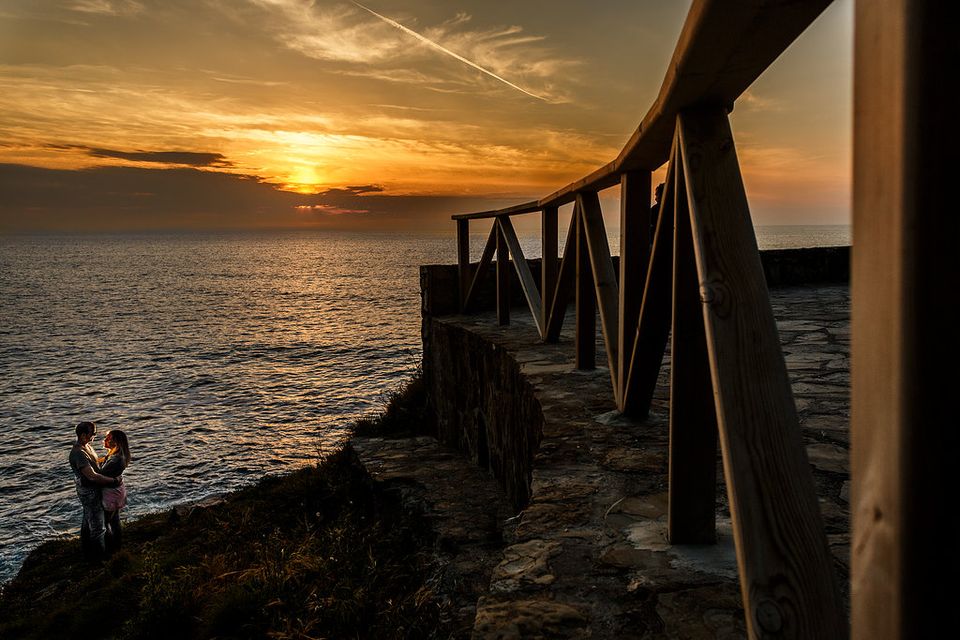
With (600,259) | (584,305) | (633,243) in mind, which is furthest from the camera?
(584,305)

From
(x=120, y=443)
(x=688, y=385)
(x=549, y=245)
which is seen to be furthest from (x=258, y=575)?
(x=688, y=385)

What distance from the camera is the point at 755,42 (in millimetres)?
1380

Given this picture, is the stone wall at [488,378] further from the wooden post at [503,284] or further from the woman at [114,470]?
the woman at [114,470]

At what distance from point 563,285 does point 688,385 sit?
3191mm

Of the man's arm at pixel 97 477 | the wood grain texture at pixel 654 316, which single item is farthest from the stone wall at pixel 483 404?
the man's arm at pixel 97 477

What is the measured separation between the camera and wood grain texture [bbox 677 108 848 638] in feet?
4.29

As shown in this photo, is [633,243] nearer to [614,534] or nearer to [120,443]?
[614,534]

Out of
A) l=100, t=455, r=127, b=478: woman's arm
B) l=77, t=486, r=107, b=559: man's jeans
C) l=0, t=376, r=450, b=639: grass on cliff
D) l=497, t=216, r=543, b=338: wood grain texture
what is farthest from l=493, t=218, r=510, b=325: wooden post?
l=77, t=486, r=107, b=559: man's jeans

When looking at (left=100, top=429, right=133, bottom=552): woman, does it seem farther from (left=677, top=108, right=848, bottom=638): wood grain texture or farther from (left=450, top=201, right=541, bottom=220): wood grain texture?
(left=677, top=108, right=848, bottom=638): wood grain texture

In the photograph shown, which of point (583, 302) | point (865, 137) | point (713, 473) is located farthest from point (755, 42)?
point (583, 302)

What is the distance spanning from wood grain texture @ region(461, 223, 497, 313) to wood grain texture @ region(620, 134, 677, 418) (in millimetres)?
3524

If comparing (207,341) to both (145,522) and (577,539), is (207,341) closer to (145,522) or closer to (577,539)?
(145,522)

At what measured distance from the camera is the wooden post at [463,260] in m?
8.50

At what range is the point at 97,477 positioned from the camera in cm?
905
